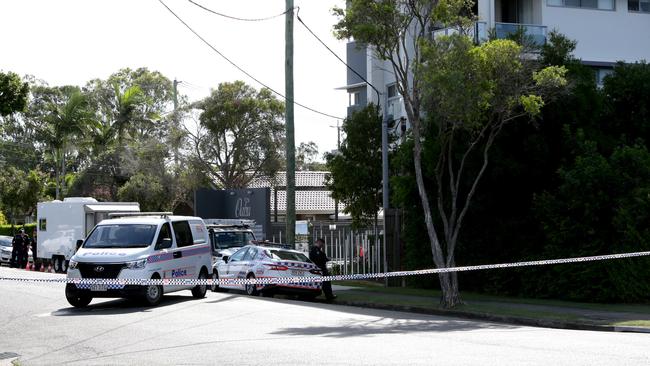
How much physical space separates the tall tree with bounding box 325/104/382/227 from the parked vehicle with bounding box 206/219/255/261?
4.71m

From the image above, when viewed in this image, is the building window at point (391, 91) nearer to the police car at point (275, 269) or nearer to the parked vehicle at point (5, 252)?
the police car at point (275, 269)

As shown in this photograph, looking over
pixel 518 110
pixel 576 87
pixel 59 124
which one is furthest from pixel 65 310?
pixel 59 124

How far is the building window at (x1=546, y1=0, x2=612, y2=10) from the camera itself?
33.4 m

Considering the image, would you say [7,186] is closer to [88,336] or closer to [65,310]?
[65,310]

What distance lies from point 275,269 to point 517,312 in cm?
684

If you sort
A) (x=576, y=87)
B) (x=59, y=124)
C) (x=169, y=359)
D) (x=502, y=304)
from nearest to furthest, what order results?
(x=169, y=359) → (x=502, y=304) → (x=576, y=87) → (x=59, y=124)

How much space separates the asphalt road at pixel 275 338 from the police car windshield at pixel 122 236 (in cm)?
138

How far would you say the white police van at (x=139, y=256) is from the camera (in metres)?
18.3

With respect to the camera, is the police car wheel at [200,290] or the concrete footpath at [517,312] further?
the police car wheel at [200,290]

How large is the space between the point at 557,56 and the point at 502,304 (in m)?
7.05

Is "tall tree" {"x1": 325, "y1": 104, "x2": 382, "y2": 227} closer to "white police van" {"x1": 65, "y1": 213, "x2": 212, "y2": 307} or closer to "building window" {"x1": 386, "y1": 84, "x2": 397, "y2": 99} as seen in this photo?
"building window" {"x1": 386, "y1": 84, "x2": 397, "y2": 99}

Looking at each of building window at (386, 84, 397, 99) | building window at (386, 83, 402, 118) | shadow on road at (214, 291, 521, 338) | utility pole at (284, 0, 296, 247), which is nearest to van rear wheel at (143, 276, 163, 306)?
shadow on road at (214, 291, 521, 338)

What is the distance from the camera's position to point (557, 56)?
23234 millimetres

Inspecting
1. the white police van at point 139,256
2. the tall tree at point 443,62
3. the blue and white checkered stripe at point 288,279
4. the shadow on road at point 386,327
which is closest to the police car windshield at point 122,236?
the white police van at point 139,256
